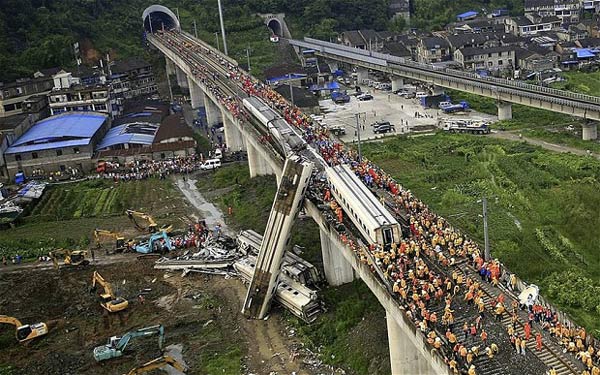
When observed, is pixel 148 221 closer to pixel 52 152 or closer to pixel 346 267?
pixel 346 267

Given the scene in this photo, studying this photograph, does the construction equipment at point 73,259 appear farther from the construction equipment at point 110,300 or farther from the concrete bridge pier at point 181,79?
the concrete bridge pier at point 181,79

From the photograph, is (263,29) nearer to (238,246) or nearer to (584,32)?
(584,32)

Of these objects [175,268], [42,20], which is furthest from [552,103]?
[42,20]

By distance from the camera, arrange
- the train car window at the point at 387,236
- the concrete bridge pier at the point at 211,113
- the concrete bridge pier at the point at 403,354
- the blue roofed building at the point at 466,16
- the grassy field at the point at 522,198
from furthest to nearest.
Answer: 1. the blue roofed building at the point at 466,16
2. the concrete bridge pier at the point at 211,113
3. the grassy field at the point at 522,198
4. the train car window at the point at 387,236
5. the concrete bridge pier at the point at 403,354

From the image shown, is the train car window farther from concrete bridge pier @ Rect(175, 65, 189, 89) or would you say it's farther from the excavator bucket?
concrete bridge pier @ Rect(175, 65, 189, 89)

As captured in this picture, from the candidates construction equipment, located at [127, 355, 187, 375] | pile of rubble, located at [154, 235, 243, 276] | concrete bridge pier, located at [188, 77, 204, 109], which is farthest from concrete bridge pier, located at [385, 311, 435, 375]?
concrete bridge pier, located at [188, 77, 204, 109]

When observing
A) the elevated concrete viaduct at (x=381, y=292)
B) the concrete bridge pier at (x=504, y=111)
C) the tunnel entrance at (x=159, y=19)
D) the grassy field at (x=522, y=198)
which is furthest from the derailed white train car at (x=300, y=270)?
the tunnel entrance at (x=159, y=19)
